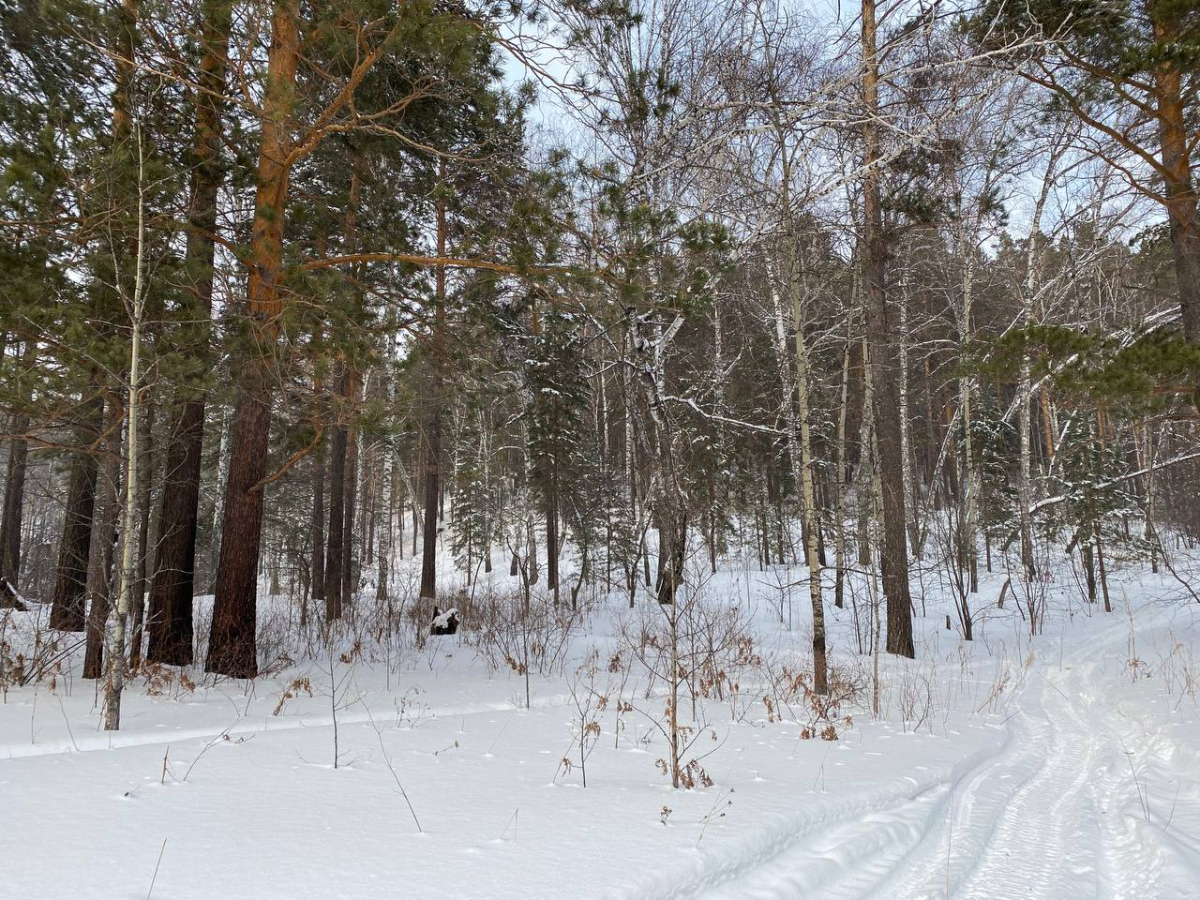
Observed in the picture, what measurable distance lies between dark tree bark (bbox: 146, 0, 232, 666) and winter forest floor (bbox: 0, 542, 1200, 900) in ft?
2.56

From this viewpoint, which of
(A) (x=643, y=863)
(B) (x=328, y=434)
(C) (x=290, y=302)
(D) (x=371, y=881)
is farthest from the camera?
(B) (x=328, y=434)

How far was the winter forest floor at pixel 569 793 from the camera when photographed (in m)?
2.37

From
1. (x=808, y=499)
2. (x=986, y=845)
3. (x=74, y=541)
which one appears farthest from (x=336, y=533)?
(x=986, y=845)

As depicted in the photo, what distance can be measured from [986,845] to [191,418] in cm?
816

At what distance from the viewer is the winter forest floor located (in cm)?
237

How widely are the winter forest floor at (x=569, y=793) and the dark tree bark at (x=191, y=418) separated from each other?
30.8 inches

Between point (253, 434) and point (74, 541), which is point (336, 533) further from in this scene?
point (253, 434)

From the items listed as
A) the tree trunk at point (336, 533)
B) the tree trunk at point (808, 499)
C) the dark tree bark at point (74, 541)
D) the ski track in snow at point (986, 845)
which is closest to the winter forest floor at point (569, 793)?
the ski track in snow at point (986, 845)

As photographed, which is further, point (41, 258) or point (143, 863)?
point (41, 258)

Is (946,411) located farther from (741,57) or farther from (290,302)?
(290,302)

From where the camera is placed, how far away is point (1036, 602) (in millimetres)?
15562

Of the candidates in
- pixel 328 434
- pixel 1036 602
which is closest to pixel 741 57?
pixel 328 434

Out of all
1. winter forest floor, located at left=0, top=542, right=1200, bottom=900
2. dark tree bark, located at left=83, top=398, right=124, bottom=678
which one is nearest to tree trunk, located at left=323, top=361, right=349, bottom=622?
winter forest floor, located at left=0, top=542, right=1200, bottom=900

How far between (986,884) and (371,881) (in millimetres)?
2464
